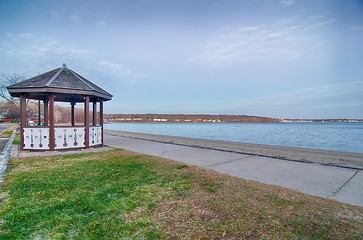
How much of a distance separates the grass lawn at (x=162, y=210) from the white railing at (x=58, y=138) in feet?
14.6

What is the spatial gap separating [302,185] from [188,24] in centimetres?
1366

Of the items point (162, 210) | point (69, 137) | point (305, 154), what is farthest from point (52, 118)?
point (305, 154)

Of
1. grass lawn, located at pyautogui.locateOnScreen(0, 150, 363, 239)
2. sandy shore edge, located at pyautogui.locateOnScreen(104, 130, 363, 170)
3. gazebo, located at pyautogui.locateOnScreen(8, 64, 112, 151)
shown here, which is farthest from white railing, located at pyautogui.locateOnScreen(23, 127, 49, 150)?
sandy shore edge, located at pyautogui.locateOnScreen(104, 130, 363, 170)

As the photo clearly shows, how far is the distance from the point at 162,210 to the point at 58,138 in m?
8.04

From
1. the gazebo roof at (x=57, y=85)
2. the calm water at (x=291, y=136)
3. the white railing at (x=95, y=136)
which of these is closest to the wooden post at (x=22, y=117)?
the gazebo roof at (x=57, y=85)

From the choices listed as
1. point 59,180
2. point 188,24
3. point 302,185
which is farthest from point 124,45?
point 302,185

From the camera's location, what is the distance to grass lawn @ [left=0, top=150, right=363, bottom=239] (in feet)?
8.48

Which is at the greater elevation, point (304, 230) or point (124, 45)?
point (124, 45)

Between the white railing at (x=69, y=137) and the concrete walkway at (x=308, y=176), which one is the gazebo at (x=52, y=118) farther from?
the concrete walkway at (x=308, y=176)

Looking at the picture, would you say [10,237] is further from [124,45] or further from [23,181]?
[124,45]

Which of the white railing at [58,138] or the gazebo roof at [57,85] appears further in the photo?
the white railing at [58,138]

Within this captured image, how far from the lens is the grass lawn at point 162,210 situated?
102 inches

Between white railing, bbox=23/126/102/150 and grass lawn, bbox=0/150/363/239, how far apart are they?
4.46 m

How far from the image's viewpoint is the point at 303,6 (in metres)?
11.5
